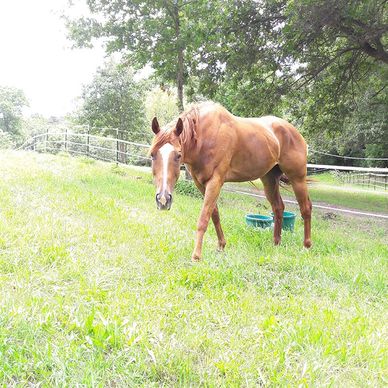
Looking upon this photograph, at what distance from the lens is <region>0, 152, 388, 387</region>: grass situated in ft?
6.03

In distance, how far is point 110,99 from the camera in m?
25.9

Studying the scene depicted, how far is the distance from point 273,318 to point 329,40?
416 inches

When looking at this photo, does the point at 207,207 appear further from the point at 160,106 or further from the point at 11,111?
the point at 11,111

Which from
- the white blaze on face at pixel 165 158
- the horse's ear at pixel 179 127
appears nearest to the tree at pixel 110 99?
the horse's ear at pixel 179 127

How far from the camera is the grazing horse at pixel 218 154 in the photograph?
3.39m

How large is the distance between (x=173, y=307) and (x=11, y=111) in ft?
177

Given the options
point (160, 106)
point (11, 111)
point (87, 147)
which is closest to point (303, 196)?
point (87, 147)

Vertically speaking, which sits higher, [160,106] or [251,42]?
[160,106]

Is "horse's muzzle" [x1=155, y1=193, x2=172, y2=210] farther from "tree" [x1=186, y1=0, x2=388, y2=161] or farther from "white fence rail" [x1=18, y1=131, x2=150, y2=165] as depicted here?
"tree" [x1=186, y1=0, x2=388, y2=161]

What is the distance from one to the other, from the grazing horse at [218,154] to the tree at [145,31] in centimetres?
617

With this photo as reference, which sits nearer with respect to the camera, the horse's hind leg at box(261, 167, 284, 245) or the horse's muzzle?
the horse's muzzle

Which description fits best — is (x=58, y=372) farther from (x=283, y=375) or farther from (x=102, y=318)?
(x=283, y=375)

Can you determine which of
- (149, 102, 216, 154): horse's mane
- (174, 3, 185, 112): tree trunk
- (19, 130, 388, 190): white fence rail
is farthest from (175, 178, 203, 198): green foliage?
(149, 102, 216, 154): horse's mane

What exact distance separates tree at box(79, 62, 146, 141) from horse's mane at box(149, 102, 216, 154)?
72.6 feet
